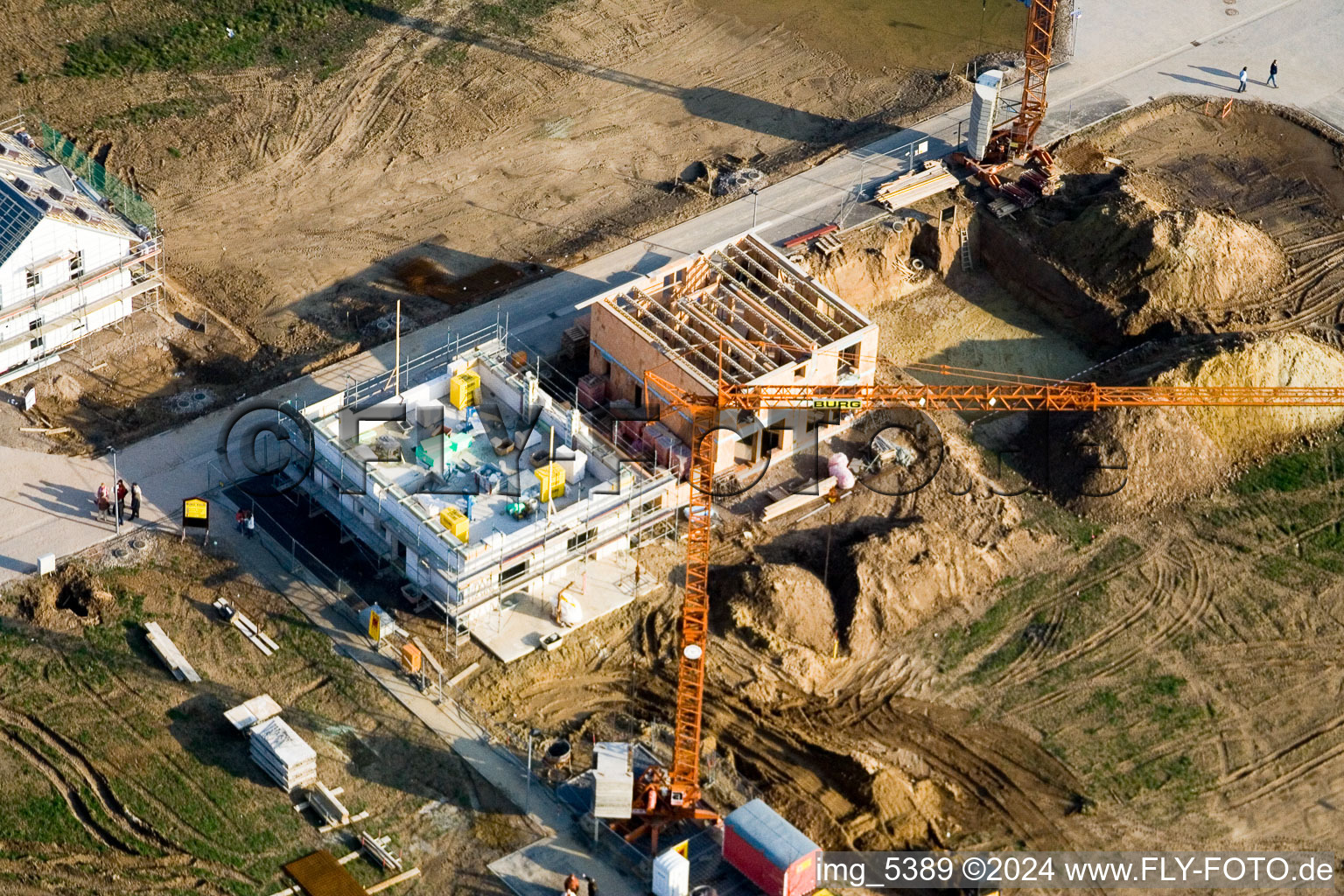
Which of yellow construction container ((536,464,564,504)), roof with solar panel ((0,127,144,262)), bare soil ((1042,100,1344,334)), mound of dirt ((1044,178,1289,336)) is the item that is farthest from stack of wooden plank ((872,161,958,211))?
roof with solar panel ((0,127,144,262))

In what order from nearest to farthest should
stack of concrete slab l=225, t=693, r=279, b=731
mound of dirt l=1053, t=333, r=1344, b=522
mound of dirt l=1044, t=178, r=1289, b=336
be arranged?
stack of concrete slab l=225, t=693, r=279, b=731
mound of dirt l=1053, t=333, r=1344, b=522
mound of dirt l=1044, t=178, r=1289, b=336

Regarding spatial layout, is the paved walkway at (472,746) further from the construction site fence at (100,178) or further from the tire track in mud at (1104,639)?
the construction site fence at (100,178)

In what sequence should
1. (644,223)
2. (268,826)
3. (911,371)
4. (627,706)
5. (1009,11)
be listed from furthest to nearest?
(1009,11), (644,223), (911,371), (627,706), (268,826)

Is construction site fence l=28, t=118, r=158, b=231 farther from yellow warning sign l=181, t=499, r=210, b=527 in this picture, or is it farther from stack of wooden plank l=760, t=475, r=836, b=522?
stack of wooden plank l=760, t=475, r=836, b=522

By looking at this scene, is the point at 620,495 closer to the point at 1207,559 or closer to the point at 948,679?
the point at 948,679

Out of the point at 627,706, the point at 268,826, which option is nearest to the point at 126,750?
the point at 268,826

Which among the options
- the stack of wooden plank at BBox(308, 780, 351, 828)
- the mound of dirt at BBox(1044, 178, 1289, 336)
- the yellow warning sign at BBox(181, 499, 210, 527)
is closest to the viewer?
the stack of wooden plank at BBox(308, 780, 351, 828)
